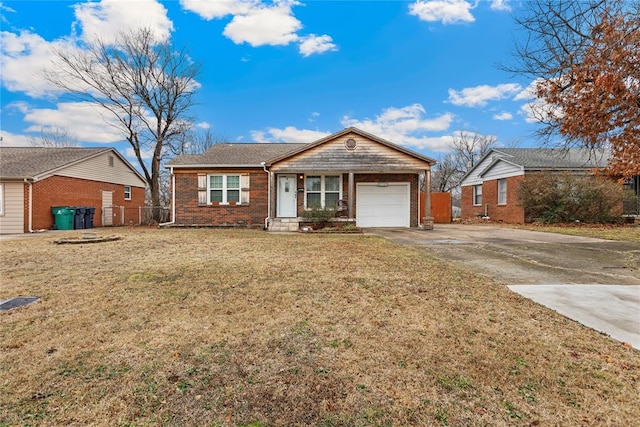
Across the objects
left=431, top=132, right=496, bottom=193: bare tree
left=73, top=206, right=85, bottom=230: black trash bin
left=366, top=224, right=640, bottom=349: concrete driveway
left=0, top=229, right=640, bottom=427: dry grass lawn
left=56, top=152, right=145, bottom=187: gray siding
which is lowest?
left=0, top=229, right=640, bottom=427: dry grass lawn

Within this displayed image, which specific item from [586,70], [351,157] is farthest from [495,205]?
→ [586,70]

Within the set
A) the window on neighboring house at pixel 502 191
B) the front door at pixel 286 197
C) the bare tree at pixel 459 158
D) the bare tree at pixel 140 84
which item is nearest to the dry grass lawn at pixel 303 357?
the front door at pixel 286 197

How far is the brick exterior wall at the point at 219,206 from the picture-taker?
1567 centimetres

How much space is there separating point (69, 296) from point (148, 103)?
2155 centimetres

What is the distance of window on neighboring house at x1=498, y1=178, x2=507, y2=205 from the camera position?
63.9 feet

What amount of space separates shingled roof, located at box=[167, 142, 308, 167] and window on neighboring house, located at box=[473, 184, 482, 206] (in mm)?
13843

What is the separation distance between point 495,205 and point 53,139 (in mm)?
40559

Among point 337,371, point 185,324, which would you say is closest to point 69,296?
point 185,324

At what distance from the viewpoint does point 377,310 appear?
3.53 meters

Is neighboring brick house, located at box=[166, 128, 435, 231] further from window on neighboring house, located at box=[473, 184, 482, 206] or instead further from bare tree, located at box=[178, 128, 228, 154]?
bare tree, located at box=[178, 128, 228, 154]

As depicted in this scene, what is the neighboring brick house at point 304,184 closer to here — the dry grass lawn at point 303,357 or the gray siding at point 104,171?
the gray siding at point 104,171

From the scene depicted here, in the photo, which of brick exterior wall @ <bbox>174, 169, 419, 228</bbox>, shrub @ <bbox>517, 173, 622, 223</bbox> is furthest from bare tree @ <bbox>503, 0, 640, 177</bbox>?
brick exterior wall @ <bbox>174, 169, 419, 228</bbox>

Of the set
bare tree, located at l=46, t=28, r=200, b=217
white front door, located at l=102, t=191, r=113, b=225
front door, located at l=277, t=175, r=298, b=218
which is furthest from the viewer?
bare tree, located at l=46, t=28, r=200, b=217

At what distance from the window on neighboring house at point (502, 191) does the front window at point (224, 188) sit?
15998mm
